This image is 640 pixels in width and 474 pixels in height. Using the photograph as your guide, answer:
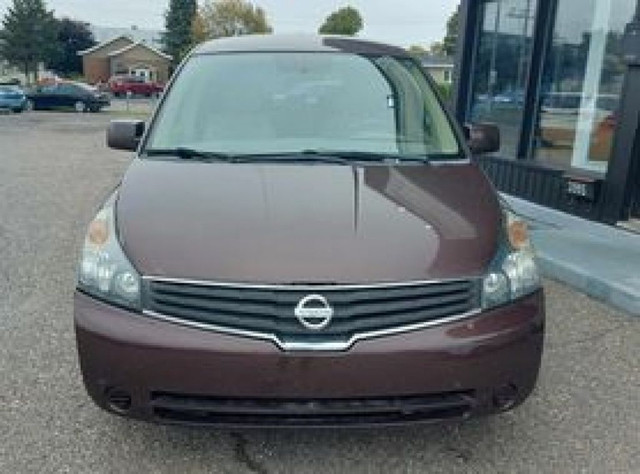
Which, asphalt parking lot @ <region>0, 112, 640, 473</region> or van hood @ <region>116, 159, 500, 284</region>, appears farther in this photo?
asphalt parking lot @ <region>0, 112, 640, 473</region>

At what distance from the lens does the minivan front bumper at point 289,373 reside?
7.96 ft

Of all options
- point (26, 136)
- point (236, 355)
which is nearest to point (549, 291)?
point (236, 355)

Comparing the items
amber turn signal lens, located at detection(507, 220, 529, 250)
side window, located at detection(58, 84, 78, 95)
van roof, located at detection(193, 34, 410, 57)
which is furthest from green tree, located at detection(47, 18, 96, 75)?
amber turn signal lens, located at detection(507, 220, 529, 250)

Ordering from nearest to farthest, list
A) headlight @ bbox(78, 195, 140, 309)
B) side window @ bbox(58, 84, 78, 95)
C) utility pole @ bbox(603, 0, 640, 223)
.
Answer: headlight @ bbox(78, 195, 140, 309), utility pole @ bbox(603, 0, 640, 223), side window @ bbox(58, 84, 78, 95)

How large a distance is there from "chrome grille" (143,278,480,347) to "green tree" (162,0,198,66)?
67772 mm

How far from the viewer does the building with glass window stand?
651cm

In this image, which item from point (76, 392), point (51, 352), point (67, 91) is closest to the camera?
point (76, 392)

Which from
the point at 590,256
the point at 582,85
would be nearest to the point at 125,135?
the point at 590,256

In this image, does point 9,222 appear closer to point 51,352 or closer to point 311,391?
point 51,352

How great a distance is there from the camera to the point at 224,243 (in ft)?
8.45

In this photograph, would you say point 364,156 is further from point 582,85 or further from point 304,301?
point 582,85

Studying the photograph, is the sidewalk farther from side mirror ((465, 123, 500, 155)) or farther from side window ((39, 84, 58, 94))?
side window ((39, 84, 58, 94))

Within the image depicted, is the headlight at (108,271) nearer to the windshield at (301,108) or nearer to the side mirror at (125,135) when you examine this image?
the windshield at (301,108)

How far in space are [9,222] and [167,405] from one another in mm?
5487
